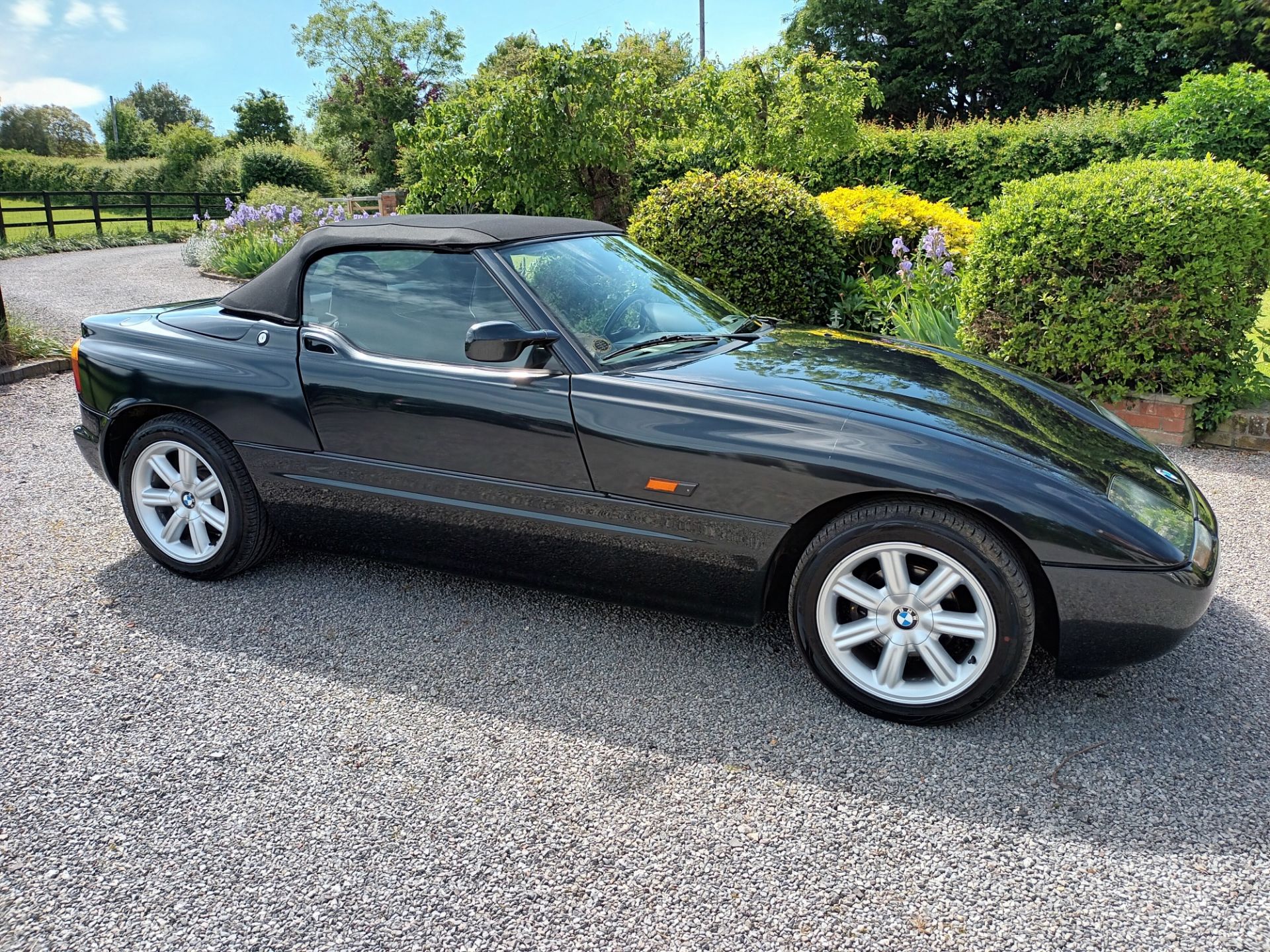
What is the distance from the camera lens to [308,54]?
169 ft

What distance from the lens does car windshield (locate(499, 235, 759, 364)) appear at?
327 cm

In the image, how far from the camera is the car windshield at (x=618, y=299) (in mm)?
3268

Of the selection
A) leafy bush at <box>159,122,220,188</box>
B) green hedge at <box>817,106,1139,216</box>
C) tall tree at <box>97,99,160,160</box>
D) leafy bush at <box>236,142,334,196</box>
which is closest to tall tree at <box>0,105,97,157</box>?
tall tree at <box>97,99,160,160</box>

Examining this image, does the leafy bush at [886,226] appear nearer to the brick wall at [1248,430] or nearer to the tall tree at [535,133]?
the tall tree at [535,133]

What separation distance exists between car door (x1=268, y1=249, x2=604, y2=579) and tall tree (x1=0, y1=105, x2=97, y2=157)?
268 feet

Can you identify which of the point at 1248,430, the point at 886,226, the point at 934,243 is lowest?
the point at 1248,430

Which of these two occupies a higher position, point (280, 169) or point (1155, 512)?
point (280, 169)

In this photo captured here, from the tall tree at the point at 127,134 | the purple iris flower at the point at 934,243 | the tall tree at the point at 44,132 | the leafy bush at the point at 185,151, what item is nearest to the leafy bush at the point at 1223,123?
the purple iris flower at the point at 934,243

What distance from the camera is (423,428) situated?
3.26 metres

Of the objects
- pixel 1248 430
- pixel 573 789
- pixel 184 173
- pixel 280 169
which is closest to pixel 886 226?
pixel 1248 430

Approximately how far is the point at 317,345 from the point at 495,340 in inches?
36.5

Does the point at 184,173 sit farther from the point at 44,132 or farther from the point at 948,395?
the point at 44,132

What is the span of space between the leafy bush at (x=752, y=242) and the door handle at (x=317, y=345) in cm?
419

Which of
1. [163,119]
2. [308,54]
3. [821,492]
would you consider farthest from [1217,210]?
[163,119]
